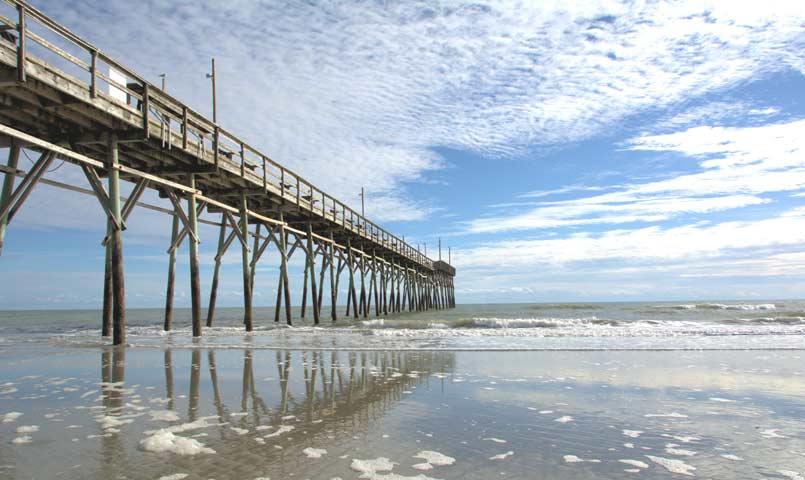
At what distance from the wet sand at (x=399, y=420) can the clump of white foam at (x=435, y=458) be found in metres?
0.01

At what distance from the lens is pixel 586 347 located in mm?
11289

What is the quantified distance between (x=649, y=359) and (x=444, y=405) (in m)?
5.57

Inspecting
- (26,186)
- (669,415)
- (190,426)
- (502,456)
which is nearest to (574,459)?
(502,456)

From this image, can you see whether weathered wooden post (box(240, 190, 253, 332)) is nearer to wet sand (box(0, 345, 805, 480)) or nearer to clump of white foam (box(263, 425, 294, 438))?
wet sand (box(0, 345, 805, 480))

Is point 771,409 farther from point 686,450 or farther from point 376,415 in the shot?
point 376,415

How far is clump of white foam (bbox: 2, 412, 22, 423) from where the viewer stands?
458cm

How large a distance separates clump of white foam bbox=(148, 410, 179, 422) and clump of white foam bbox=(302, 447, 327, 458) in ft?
4.97

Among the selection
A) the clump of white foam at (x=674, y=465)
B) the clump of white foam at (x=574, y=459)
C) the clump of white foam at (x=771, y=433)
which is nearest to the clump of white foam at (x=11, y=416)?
the clump of white foam at (x=574, y=459)

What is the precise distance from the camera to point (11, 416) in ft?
15.6

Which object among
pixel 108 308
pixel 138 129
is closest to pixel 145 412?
pixel 138 129

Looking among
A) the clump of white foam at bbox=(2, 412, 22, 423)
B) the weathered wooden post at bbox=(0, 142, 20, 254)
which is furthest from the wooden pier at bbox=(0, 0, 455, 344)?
the clump of white foam at bbox=(2, 412, 22, 423)

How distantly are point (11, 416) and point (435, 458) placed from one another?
3.84 metres

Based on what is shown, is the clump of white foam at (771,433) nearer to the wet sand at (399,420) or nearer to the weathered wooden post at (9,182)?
the wet sand at (399,420)

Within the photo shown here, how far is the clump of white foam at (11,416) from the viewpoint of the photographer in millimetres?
4582
